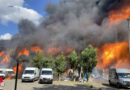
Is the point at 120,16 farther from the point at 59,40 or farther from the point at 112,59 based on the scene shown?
the point at 59,40

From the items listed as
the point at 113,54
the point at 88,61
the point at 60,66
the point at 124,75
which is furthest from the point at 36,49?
the point at 124,75

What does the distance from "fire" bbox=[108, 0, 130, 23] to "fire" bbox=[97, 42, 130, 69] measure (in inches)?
366

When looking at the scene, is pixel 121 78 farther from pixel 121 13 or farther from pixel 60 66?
pixel 121 13

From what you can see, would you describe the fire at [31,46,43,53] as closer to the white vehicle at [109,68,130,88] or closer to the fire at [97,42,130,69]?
the fire at [97,42,130,69]

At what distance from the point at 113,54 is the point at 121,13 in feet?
49.4

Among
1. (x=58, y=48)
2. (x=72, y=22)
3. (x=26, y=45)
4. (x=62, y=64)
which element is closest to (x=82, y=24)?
(x=72, y=22)

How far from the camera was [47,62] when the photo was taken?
41.3m

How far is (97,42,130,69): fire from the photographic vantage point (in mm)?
48875

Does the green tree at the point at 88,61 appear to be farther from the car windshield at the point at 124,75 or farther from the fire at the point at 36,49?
the fire at the point at 36,49

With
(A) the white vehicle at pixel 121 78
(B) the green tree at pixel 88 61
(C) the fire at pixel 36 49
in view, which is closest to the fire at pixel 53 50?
(C) the fire at pixel 36 49

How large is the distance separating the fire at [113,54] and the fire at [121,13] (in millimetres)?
9295

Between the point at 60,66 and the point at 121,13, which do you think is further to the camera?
the point at 121,13

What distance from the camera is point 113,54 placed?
5181 cm

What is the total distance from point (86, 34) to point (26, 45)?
86.6 ft
